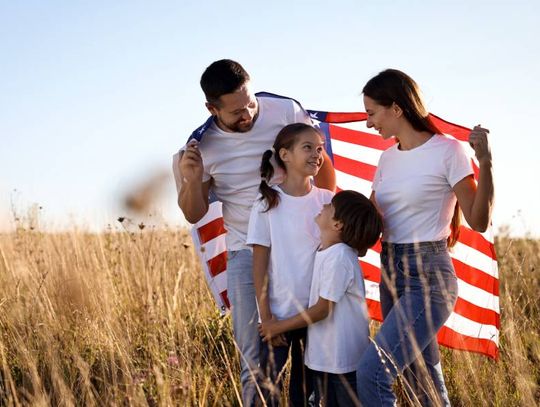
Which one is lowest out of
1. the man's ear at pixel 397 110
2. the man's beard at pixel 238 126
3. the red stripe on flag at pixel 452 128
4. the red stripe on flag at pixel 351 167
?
the red stripe on flag at pixel 351 167

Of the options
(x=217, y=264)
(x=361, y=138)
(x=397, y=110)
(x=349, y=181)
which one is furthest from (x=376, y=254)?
(x=397, y=110)

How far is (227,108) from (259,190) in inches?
17.8

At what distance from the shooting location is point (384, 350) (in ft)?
9.61

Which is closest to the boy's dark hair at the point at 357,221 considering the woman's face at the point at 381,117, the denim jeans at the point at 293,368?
the woman's face at the point at 381,117

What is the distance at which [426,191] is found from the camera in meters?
3.13

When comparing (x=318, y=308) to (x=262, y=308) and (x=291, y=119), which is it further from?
(x=291, y=119)

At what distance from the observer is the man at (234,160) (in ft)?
11.4

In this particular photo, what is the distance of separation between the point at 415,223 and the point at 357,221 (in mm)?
262

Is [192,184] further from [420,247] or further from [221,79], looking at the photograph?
[420,247]

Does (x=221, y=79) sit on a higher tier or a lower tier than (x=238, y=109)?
higher

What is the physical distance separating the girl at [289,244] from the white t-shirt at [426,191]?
370 millimetres

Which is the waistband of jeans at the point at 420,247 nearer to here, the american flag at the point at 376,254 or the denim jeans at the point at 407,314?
the denim jeans at the point at 407,314

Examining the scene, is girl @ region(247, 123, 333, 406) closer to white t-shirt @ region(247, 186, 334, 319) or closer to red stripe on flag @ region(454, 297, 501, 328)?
white t-shirt @ region(247, 186, 334, 319)

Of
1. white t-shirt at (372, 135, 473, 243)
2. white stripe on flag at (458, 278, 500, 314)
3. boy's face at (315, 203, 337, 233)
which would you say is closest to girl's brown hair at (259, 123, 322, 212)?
boy's face at (315, 203, 337, 233)
